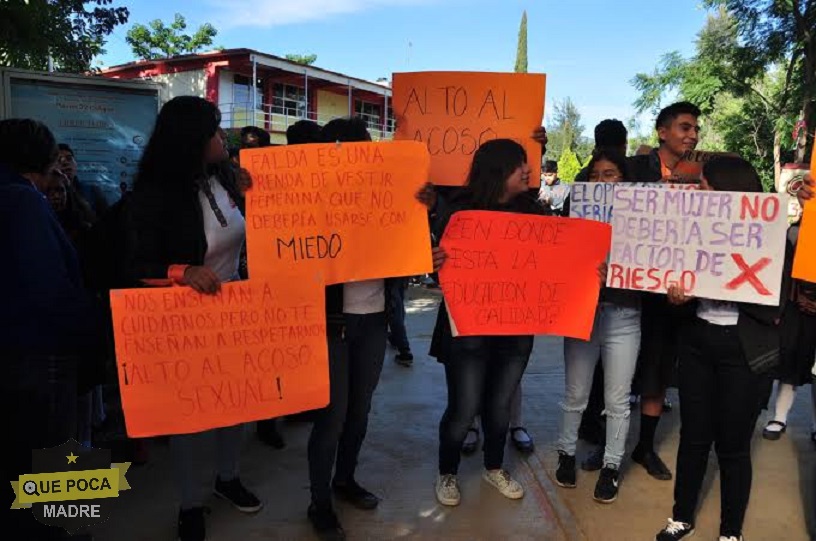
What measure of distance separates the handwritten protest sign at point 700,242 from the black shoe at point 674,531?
3.61 ft

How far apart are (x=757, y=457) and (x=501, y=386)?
6.61ft

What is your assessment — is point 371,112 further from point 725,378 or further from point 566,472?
point 725,378

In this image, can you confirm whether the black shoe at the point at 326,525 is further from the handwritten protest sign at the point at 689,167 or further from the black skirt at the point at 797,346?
the black skirt at the point at 797,346

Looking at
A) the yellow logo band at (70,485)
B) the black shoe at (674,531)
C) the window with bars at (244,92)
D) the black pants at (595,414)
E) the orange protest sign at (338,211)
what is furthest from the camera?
the window with bars at (244,92)

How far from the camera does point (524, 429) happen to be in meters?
3.96

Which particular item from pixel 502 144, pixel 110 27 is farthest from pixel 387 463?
pixel 110 27

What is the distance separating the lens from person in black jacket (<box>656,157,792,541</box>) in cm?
251

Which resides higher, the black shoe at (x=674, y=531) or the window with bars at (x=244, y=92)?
the window with bars at (x=244, y=92)

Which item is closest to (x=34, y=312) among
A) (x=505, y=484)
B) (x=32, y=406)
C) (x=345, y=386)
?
(x=32, y=406)

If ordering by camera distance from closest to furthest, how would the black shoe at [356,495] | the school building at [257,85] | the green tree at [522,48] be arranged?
1. the black shoe at [356,495]
2. the school building at [257,85]
3. the green tree at [522,48]

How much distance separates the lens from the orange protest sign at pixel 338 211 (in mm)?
2441

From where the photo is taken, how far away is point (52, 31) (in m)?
7.13

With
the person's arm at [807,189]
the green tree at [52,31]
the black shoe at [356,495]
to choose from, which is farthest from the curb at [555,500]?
the green tree at [52,31]

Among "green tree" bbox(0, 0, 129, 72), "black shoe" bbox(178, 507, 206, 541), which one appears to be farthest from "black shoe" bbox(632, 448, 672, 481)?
"green tree" bbox(0, 0, 129, 72)
